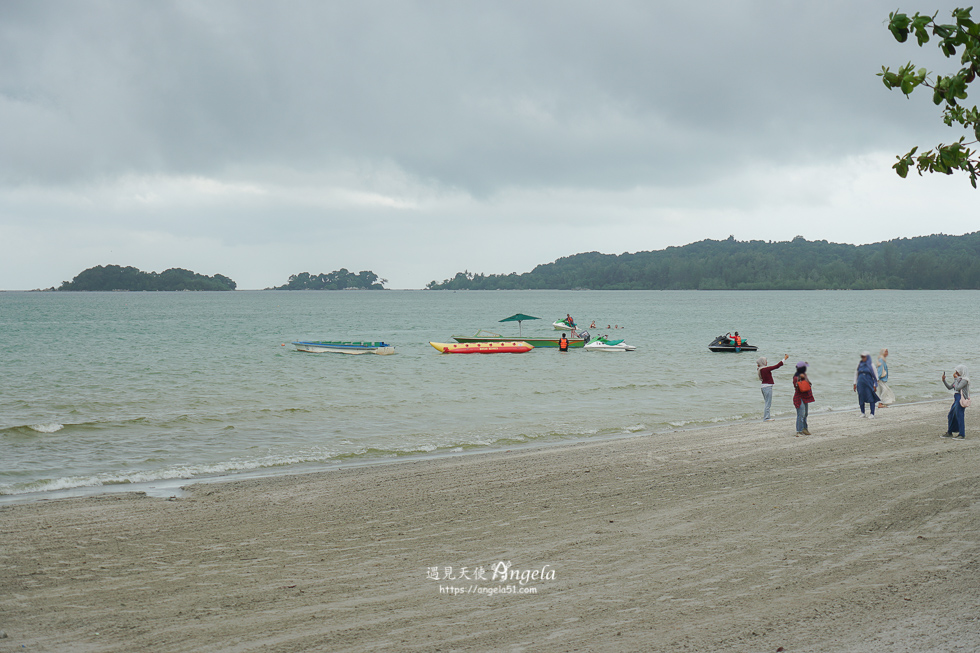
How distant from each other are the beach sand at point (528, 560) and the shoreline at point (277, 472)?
0.71 m

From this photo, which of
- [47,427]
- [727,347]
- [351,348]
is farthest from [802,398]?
[351,348]

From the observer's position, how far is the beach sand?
5.86 metres

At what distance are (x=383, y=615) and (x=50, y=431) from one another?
52.3 feet

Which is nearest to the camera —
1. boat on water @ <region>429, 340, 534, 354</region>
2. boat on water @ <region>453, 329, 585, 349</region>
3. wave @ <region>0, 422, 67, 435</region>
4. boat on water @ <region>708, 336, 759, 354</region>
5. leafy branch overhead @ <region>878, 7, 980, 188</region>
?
leafy branch overhead @ <region>878, 7, 980, 188</region>

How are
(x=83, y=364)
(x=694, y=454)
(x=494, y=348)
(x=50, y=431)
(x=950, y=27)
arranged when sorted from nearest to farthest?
(x=950, y=27) → (x=694, y=454) → (x=50, y=431) → (x=83, y=364) → (x=494, y=348)

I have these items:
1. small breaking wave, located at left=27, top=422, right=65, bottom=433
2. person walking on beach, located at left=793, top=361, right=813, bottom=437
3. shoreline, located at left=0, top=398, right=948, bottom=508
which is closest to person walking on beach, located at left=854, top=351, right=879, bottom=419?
shoreline, located at left=0, top=398, right=948, bottom=508

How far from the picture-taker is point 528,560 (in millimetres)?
7602

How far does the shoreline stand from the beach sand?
2.32 ft

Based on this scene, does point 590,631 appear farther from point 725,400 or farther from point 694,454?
point 725,400

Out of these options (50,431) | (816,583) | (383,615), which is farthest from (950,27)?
(50,431)

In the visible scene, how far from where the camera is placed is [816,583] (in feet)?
22.1

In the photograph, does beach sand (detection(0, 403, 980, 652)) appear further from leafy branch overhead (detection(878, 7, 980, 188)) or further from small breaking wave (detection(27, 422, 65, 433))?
small breaking wave (detection(27, 422, 65, 433))

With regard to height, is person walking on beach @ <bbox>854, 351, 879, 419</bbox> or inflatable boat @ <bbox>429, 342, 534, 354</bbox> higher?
person walking on beach @ <bbox>854, 351, 879, 419</bbox>

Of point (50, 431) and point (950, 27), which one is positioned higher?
point (950, 27)
